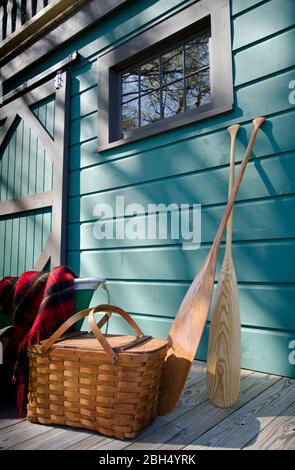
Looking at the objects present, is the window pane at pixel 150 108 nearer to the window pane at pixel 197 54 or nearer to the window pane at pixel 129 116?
the window pane at pixel 129 116

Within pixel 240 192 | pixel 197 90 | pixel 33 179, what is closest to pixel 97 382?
pixel 240 192

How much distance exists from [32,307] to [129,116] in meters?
1.62

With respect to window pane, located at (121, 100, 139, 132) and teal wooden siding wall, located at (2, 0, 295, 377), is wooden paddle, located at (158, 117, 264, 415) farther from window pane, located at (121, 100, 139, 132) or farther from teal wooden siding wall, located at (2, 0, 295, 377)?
window pane, located at (121, 100, 139, 132)

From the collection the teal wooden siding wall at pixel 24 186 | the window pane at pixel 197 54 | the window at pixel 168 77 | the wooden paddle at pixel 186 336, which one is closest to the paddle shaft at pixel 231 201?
the wooden paddle at pixel 186 336

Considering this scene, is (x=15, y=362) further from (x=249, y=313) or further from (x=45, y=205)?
(x=45, y=205)

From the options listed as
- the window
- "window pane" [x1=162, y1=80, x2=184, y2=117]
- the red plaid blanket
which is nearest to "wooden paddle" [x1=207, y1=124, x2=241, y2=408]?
the red plaid blanket

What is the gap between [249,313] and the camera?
5.52 feet

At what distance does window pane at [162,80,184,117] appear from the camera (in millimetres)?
2156

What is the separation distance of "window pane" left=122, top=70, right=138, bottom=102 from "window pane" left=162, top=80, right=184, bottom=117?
29cm

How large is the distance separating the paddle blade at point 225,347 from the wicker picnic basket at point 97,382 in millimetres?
260

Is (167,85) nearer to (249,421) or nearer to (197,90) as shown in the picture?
(197,90)

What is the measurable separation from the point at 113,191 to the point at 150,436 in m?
1.66

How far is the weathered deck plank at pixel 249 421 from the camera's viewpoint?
0.99m
